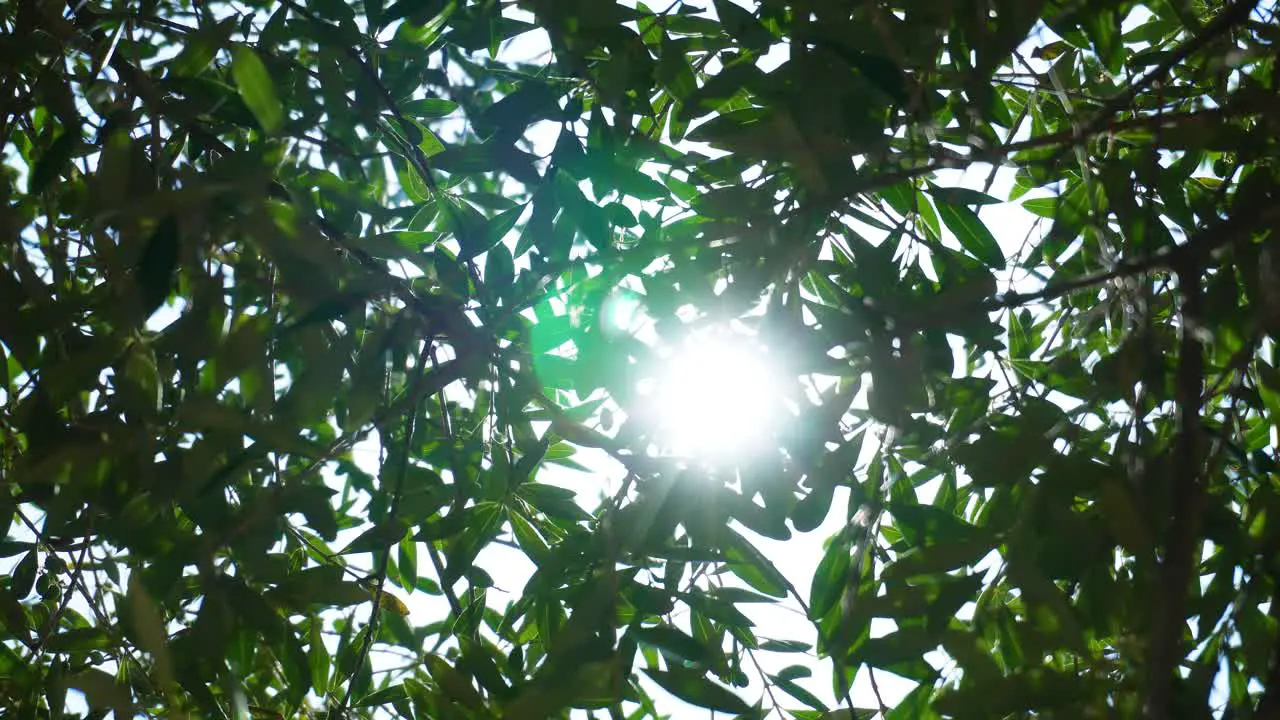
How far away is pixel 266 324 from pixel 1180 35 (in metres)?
1.76

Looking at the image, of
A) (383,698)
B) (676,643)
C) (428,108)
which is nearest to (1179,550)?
(676,643)

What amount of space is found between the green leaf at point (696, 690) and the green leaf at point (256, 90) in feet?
2.01

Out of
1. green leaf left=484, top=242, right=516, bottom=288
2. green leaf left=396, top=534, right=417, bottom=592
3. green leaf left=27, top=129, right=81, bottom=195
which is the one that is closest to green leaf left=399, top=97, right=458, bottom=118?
A: green leaf left=484, top=242, right=516, bottom=288

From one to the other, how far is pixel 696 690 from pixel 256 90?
672 millimetres

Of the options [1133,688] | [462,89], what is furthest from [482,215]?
[1133,688]

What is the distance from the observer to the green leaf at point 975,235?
1.34 metres

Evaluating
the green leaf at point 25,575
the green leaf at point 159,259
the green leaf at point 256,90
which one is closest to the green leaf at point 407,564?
the green leaf at point 25,575

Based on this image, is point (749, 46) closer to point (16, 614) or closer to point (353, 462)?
point (353, 462)

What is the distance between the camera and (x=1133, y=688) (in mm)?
819

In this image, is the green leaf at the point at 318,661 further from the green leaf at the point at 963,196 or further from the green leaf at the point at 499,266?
the green leaf at the point at 963,196

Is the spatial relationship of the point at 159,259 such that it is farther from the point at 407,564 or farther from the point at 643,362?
the point at 407,564

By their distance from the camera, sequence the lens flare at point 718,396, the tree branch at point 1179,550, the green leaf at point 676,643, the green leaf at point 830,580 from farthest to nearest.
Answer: the green leaf at point 830,580, the green leaf at point 676,643, the lens flare at point 718,396, the tree branch at point 1179,550

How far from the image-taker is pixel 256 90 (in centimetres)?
80

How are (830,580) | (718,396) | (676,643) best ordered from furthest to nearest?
1. (830,580)
2. (676,643)
3. (718,396)
